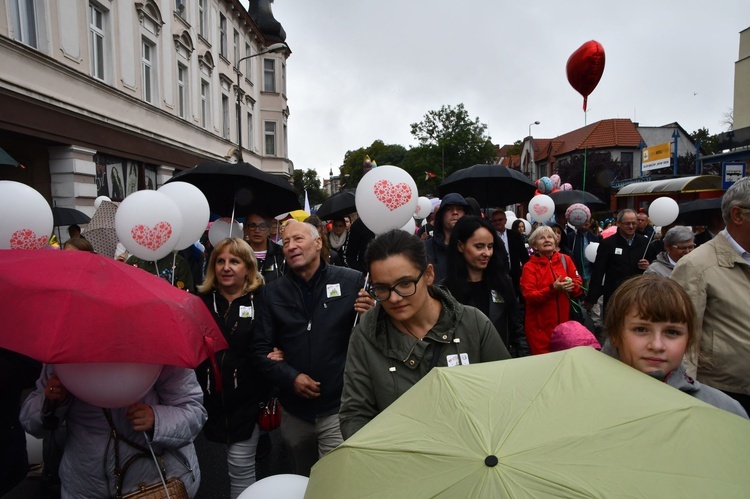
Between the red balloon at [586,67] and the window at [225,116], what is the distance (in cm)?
2018

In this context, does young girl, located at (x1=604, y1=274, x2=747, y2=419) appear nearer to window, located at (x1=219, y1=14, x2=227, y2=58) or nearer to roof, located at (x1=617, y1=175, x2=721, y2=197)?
roof, located at (x1=617, y1=175, x2=721, y2=197)

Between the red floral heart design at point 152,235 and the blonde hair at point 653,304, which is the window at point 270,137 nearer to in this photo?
the red floral heart design at point 152,235

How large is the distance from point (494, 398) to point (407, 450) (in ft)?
0.82

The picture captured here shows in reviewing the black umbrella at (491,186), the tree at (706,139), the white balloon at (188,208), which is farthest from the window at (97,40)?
the tree at (706,139)

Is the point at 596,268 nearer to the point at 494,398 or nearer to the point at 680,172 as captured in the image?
the point at 494,398

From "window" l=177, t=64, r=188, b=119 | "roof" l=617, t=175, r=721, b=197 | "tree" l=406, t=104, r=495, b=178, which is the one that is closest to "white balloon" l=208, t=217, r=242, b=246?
"window" l=177, t=64, r=188, b=119

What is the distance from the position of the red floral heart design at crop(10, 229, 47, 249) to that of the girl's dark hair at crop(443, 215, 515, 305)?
3096 mm

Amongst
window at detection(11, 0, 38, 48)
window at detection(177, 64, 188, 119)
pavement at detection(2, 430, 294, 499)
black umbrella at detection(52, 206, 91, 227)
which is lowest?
pavement at detection(2, 430, 294, 499)

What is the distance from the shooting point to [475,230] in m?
3.53

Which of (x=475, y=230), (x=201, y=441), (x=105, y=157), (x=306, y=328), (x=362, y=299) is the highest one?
(x=105, y=157)

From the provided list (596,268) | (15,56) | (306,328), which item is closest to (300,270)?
(306,328)

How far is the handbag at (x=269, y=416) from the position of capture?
3189mm

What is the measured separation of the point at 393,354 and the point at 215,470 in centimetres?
274

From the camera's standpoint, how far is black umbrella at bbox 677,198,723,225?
24.4 ft
